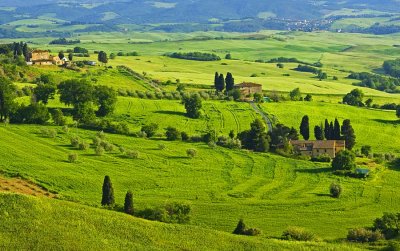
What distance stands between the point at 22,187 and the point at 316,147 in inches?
1920

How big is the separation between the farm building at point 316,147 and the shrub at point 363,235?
4297 cm

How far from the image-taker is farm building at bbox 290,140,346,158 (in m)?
105

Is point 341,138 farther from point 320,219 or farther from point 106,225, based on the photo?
point 106,225

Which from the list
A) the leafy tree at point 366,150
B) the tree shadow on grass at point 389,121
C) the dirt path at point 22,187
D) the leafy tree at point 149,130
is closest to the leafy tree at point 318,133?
the leafy tree at point 366,150

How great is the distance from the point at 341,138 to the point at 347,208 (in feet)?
134

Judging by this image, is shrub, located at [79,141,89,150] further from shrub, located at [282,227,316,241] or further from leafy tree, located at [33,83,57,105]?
shrub, located at [282,227,316,241]

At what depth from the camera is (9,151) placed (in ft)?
281

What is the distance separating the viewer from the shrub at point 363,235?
5881 centimetres

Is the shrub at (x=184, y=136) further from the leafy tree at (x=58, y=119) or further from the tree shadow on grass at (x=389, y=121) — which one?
the tree shadow on grass at (x=389, y=121)

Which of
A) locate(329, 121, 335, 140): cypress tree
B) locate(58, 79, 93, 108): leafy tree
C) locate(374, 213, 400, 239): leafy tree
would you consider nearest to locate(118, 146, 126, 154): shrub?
locate(58, 79, 93, 108): leafy tree

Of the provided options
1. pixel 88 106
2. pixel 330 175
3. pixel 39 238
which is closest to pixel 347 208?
pixel 330 175

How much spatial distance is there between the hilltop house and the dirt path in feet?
319

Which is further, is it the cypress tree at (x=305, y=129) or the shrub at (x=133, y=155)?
the cypress tree at (x=305, y=129)

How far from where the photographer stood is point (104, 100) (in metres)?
121
